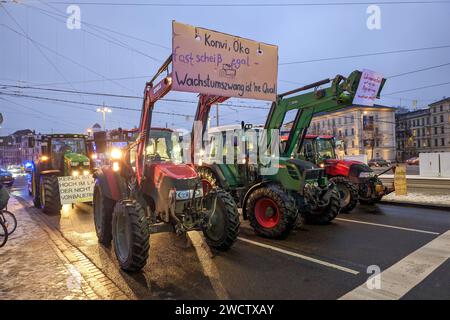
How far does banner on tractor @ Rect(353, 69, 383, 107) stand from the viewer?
8539mm

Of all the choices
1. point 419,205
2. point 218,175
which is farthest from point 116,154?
point 419,205

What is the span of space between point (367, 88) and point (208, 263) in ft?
21.2

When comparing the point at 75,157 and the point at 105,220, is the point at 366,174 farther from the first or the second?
the point at 75,157

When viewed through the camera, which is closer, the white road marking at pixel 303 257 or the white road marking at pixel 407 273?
the white road marking at pixel 407 273

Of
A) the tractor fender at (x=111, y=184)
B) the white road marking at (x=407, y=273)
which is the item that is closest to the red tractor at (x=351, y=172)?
the white road marking at (x=407, y=273)

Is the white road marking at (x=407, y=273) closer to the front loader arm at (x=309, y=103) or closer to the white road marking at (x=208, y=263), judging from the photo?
the white road marking at (x=208, y=263)

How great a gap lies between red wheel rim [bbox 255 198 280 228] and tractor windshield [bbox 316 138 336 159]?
15.9ft

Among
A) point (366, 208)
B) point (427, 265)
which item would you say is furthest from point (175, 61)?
point (366, 208)

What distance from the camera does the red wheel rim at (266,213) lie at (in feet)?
23.2

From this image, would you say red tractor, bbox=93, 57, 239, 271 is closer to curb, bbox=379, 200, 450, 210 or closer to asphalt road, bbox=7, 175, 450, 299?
asphalt road, bbox=7, 175, 450, 299

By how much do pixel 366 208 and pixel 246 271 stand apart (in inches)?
288

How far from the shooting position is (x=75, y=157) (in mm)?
11453
